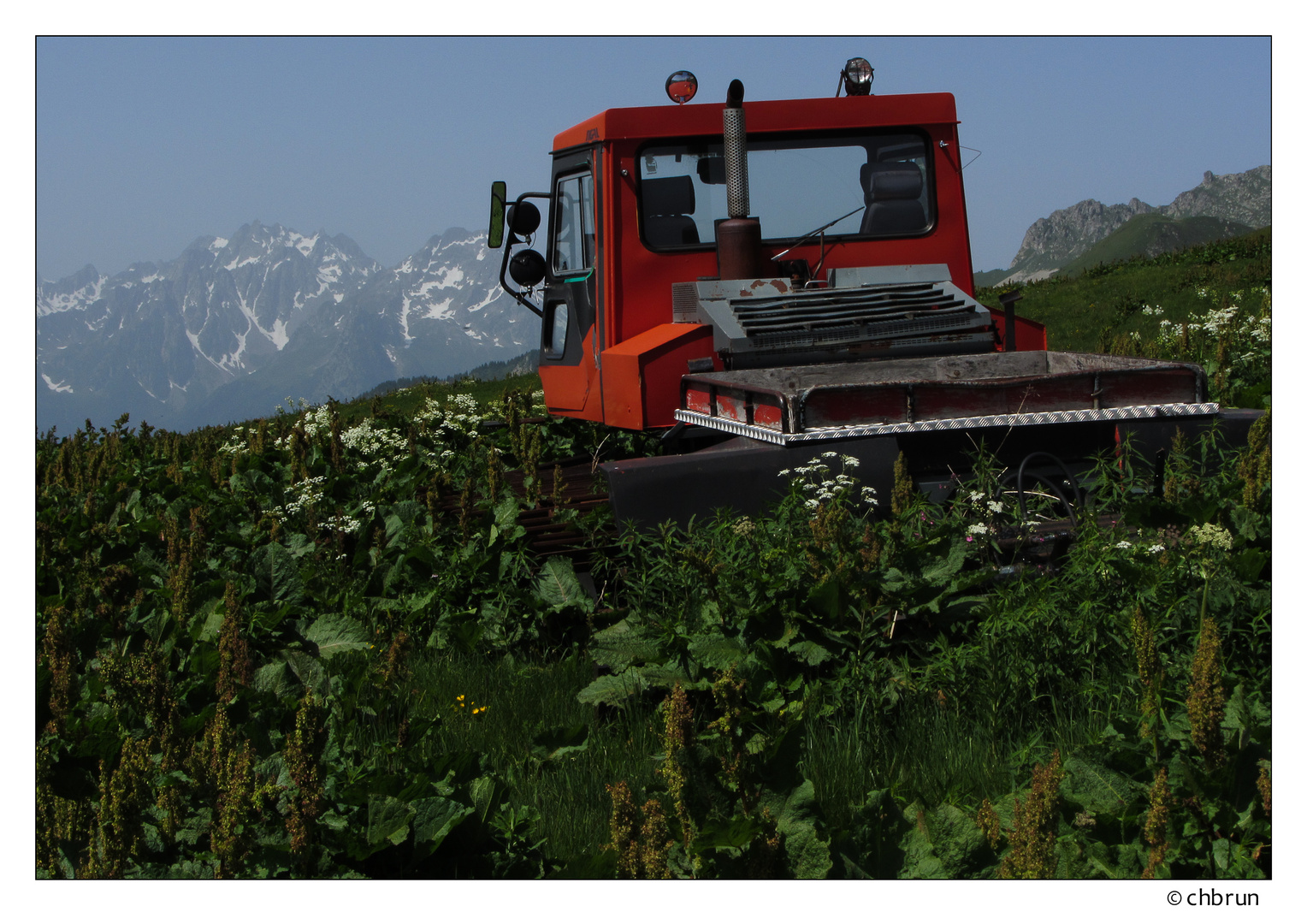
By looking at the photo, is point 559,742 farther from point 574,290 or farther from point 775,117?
point 775,117

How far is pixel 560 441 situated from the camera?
8117 millimetres

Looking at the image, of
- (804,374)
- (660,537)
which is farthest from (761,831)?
(804,374)

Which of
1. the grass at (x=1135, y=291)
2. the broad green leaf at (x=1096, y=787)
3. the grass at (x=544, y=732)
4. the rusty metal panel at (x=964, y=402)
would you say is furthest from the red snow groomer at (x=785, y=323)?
the grass at (x=1135, y=291)

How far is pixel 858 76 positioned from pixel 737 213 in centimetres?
141

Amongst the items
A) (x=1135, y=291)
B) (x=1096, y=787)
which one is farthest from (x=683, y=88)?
(x=1135, y=291)

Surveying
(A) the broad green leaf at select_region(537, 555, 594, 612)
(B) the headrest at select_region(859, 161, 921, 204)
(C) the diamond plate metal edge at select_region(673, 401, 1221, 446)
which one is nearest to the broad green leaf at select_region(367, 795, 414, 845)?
(A) the broad green leaf at select_region(537, 555, 594, 612)

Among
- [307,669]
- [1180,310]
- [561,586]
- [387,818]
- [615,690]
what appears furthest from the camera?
[1180,310]

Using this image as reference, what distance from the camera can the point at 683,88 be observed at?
257 inches

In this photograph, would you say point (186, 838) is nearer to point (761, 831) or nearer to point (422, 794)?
point (422, 794)

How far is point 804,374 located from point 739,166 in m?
1.38

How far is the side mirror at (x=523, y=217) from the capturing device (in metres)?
6.76

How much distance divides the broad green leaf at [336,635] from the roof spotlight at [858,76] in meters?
4.71

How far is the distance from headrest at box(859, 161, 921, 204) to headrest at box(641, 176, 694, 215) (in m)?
1.16

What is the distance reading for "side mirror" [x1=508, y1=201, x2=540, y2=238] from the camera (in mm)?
6762
